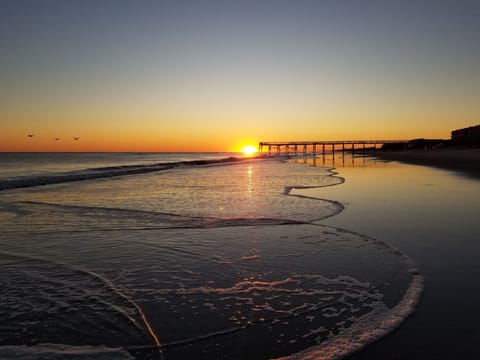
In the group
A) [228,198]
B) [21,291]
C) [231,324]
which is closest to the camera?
[231,324]

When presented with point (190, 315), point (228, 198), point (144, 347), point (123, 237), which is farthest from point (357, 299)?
point (228, 198)

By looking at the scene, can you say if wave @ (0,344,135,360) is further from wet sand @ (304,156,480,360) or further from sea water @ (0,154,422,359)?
wet sand @ (304,156,480,360)

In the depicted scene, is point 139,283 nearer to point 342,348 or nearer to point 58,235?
point 342,348

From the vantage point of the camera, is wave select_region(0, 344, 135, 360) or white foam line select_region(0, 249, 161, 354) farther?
white foam line select_region(0, 249, 161, 354)

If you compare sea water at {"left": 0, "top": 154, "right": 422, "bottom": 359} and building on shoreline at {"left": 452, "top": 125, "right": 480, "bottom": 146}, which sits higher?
building on shoreline at {"left": 452, "top": 125, "right": 480, "bottom": 146}

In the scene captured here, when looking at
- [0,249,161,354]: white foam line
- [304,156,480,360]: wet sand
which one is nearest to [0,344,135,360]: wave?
[0,249,161,354]: white foam line

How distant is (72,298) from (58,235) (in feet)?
14.0

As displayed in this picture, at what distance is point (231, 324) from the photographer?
384cm

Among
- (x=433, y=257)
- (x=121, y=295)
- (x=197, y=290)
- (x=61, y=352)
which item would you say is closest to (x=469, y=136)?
(x=433, y=257)

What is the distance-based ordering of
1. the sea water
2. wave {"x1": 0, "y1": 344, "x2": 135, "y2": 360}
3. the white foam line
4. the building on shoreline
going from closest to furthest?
wave {"x1": 0, "y1": 344, "x2": 135, "y2": 360}, the sea water, the white foam line, the building on shoreline

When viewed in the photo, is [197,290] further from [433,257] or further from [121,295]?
[433,257]

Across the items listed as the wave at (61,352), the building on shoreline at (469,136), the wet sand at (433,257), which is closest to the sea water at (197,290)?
the wave at (61,352)

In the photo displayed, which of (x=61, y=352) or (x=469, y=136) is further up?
(x=469, y=136)

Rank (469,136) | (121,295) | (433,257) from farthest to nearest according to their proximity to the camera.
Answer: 1. (469,136)
2. (433,257)
3. (121,295)
